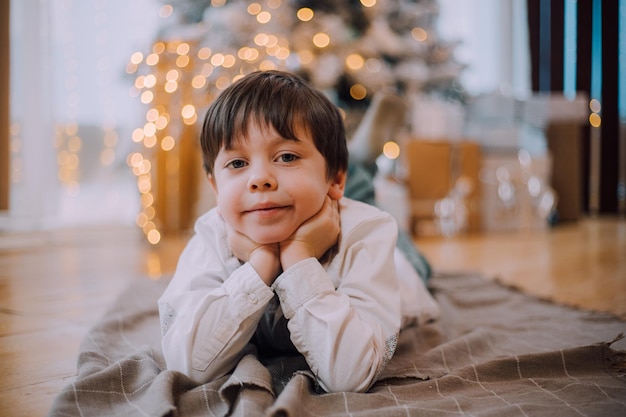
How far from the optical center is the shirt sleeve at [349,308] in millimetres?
642

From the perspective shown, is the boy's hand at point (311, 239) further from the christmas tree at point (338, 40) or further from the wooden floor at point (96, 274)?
the christmas tree at point (338, 40)

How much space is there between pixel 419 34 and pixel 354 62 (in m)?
0.51

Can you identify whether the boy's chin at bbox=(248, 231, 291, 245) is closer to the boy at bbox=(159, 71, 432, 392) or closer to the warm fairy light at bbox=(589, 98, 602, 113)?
the boy at bbox=(159, 71, 432, 392)

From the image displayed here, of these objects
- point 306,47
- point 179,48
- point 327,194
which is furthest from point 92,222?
point 327,194

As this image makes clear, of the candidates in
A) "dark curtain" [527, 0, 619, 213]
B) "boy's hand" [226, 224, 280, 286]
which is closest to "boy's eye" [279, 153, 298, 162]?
"boy's hand" [226, 224, 280, 286]

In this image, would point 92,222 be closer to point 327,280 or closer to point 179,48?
point 179,48

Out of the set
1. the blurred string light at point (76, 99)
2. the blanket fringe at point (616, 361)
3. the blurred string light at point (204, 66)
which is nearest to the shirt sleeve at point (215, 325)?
the blanket fringe at point (616, 361)

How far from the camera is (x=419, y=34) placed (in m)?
2.97

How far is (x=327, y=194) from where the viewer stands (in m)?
0.78

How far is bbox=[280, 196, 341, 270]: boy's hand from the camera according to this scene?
702mm

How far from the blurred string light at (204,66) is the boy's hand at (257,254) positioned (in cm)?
143

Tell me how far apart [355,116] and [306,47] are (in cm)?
39

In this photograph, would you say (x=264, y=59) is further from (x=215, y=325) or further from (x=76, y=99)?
(x=215, y=325)

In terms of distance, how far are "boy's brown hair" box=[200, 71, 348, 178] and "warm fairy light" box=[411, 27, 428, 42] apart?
236cm
